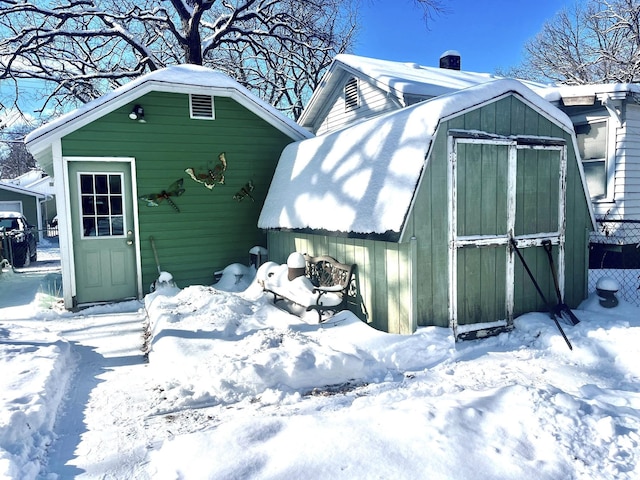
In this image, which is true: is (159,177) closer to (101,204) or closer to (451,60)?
(101,204)

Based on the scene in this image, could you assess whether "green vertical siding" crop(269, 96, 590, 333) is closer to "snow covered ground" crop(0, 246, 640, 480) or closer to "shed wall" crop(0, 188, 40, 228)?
"snow covered ground" crop(0, 246, 640, 480)

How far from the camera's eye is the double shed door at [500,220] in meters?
4.92

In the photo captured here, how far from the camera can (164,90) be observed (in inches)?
296

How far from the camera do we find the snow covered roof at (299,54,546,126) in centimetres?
994

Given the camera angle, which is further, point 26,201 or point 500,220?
point 26,201

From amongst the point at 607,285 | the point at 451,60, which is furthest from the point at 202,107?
the point at 451,60

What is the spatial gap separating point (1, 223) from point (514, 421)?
679 inches

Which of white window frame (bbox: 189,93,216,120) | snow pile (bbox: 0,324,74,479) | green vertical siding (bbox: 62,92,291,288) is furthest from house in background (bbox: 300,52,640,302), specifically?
snow pile (bbox: 0,324,74,479)

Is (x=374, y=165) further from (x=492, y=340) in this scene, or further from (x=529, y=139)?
(x=492, y=340)

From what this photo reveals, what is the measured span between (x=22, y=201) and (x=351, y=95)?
2152cm

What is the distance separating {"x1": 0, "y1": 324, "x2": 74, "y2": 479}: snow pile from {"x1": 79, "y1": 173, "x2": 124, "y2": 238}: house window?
2379 millimetres

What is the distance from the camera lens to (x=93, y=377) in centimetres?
425

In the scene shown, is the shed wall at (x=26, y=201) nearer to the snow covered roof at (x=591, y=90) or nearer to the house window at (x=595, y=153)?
the snow covered roof at (x=591, y=90)

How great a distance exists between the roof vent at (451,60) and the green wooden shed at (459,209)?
398 inches
